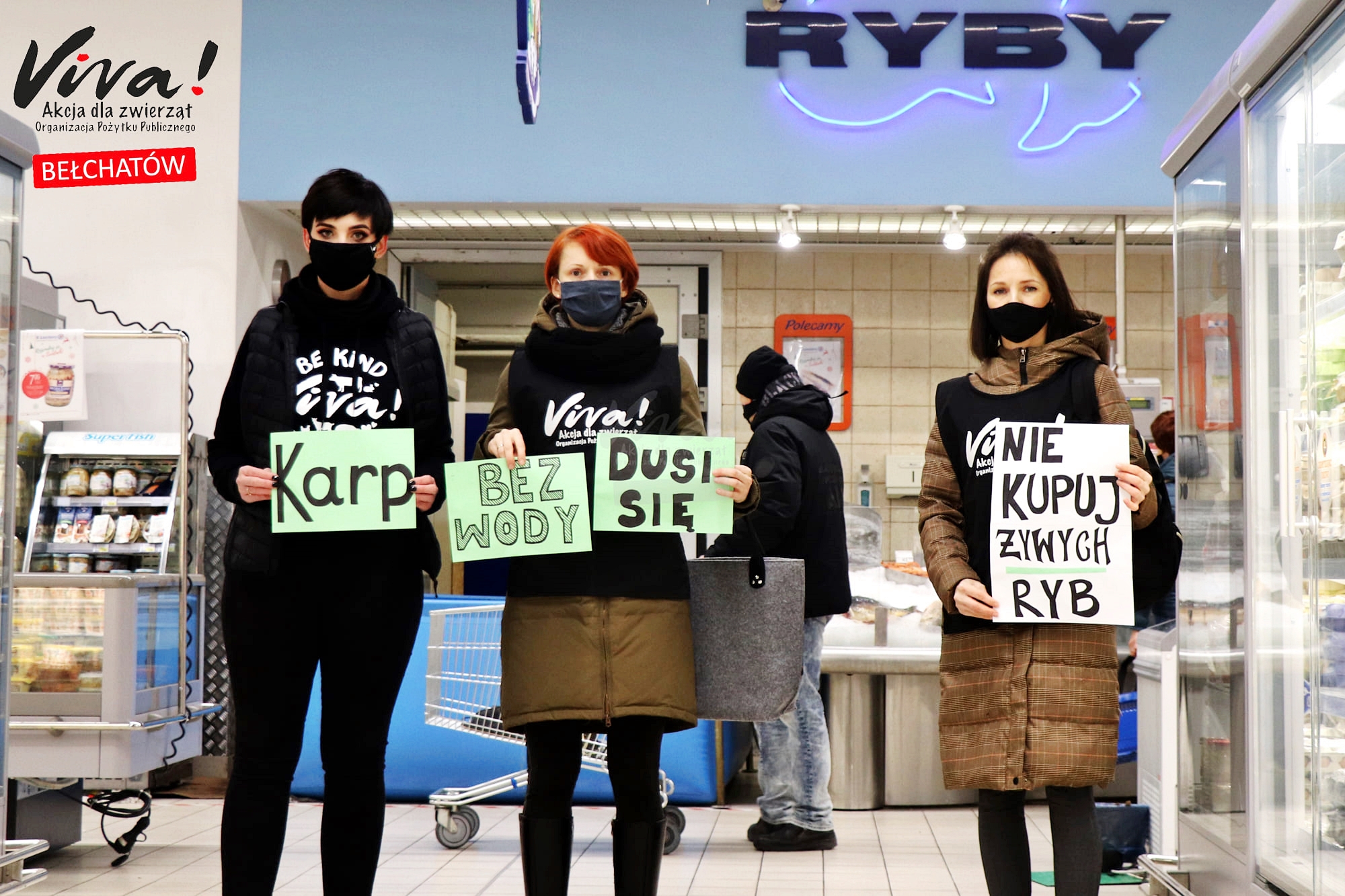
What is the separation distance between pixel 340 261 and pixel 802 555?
2.25m

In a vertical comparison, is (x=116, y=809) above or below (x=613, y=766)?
below

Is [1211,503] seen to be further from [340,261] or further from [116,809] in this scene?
[116,809]

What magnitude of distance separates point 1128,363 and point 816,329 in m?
1.66

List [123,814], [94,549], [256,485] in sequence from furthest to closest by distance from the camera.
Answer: [94,549] < [123,814] < [256,485]

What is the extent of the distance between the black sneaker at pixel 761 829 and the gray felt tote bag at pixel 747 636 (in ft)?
6.08

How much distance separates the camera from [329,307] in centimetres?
258

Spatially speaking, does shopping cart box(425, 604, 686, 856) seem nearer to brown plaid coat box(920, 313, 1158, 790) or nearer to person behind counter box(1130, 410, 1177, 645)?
brown plaid coat box(920, 313, 1158, 790)

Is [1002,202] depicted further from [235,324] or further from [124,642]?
[124,642]

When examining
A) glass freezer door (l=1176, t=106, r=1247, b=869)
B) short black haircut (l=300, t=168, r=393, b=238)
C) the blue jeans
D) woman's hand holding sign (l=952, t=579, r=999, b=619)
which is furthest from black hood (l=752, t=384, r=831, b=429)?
short black haircut (l=300, t=168, r=393, b=238)

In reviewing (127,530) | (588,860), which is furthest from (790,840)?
(127,530)

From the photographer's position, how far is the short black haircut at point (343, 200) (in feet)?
8.45

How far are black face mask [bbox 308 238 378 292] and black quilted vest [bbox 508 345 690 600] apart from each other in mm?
365

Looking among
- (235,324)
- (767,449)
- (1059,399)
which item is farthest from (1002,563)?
(235,324)

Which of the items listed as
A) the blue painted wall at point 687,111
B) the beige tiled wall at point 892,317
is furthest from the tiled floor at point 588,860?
the blue painted wall at point 687,111
